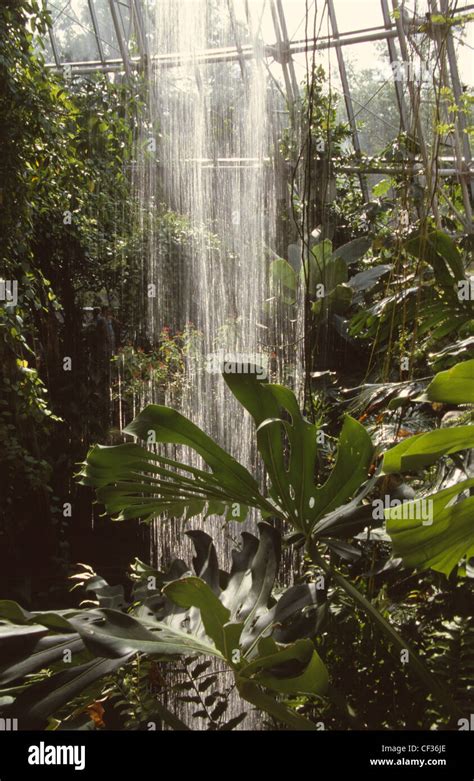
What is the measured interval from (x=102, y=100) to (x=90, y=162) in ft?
1.20

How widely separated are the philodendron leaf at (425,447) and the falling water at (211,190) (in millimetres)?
3528

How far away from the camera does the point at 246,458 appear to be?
180 inches

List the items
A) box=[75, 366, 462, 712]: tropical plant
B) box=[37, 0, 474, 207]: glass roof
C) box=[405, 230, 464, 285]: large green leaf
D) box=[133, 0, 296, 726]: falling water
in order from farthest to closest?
box=[37, 0, 474, 207]: glass roof < box=[133, 0, 296, 726]: falling water < box=[405, 230, 464, 285]: large green leaf < box=[75, 366, 462, 712]: tropical plant

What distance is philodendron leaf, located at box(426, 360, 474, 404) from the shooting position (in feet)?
3.90

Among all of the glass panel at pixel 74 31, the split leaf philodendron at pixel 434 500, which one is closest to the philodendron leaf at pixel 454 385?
the split leaf philodendron at pixel 434 500

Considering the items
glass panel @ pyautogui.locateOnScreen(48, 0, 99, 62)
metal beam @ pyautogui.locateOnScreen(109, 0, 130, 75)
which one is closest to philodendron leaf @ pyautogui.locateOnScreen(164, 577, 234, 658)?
metal beam @ pyautogui.locateOnScreen(109, 0, 130, 75)

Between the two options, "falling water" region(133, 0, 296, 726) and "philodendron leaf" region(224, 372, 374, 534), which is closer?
"philodendron leaf" region(224, 372, 374, 534)

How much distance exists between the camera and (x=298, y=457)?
1529 millimetres

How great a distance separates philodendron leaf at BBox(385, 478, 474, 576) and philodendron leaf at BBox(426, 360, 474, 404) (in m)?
0.14

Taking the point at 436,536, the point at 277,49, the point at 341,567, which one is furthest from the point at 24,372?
the point at 277,49

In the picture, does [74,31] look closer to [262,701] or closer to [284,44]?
[284,44]

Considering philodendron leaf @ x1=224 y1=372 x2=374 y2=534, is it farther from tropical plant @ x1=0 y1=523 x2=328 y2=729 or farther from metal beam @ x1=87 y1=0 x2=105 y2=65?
metal beam @ x1=87 y1=0 x2=105 y2=65

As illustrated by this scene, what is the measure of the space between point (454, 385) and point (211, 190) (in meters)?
4.82

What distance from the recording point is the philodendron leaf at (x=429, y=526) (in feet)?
3.98
